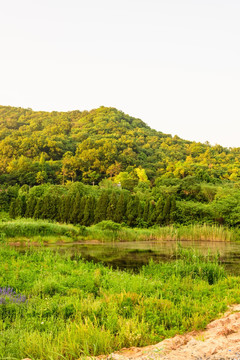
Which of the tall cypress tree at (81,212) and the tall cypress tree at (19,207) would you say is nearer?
the tall cypress tree at (81,212)

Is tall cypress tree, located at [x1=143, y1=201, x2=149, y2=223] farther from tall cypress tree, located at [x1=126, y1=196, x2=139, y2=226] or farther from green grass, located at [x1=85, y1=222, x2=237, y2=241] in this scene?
green grass, located at [x1=85, y1=222, x2=237, y2=241]

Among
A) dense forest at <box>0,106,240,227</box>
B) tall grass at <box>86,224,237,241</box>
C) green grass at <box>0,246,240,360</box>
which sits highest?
dense forest at <box>0,106,240,227</box>

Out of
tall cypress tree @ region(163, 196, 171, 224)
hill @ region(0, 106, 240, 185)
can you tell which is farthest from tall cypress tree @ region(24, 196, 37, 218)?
hill @ region(0, 106, 240, 185)

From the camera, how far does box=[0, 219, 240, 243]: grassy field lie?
21703mm

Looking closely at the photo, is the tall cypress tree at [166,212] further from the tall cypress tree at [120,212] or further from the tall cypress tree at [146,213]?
the tall cypress tree at [120,212]

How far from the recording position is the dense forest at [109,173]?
31719 mm

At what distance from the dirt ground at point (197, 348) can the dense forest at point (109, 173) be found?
85.5 ft

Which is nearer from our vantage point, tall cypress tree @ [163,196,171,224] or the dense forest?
tall cypress tree @ [163,196,171,224]

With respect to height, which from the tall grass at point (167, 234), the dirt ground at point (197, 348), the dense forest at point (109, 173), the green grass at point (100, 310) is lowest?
the tall grass at point (167, 234)

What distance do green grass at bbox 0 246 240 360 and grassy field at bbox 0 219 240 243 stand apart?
38.7 ft

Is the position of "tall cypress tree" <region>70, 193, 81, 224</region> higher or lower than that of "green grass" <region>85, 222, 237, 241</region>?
higher

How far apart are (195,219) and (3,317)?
2813 cm

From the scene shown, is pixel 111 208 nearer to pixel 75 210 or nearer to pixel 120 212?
pixel 120 212

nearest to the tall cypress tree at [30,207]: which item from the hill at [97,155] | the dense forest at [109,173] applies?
the dense forest at [109,173]
